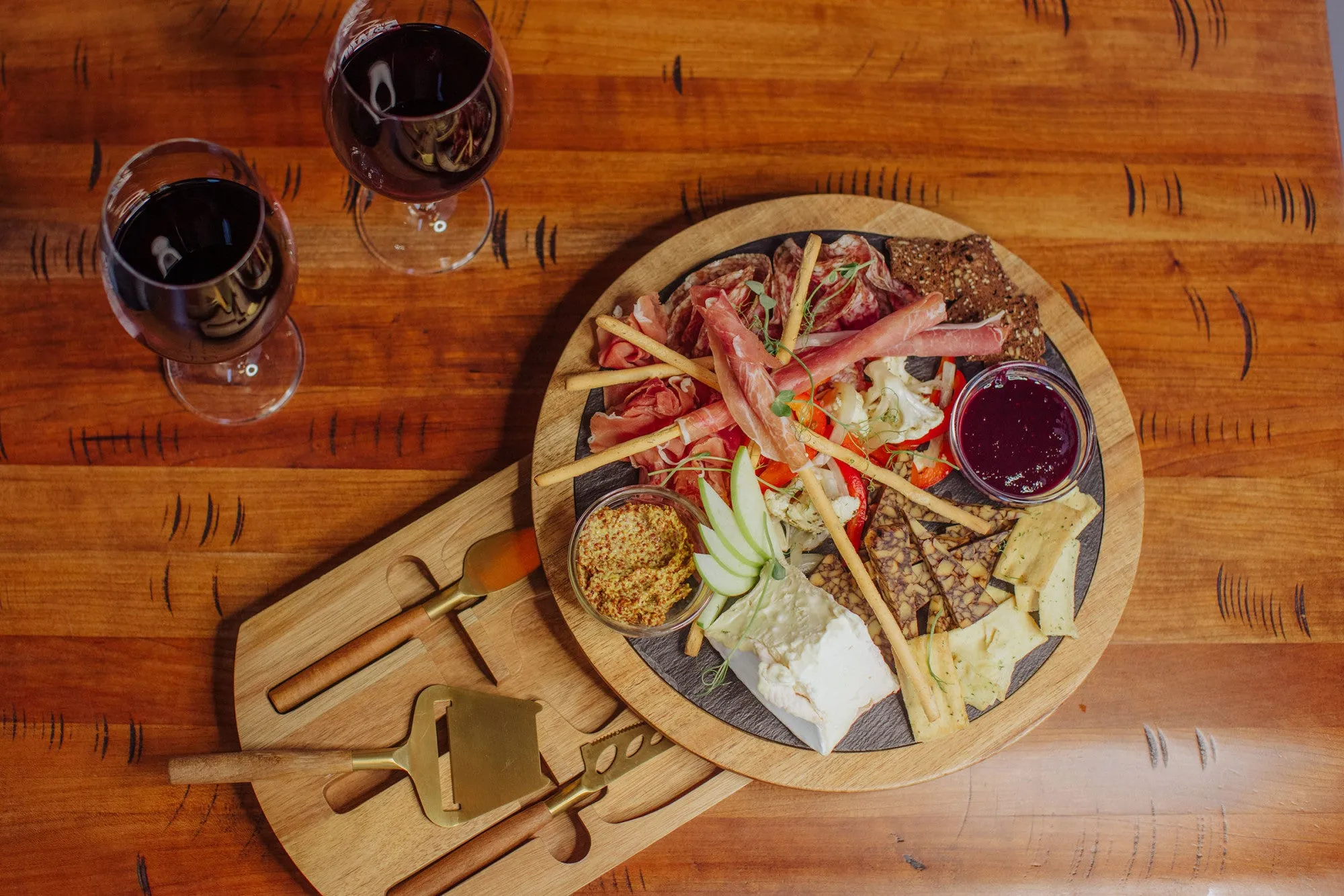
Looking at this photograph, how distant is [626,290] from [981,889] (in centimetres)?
138

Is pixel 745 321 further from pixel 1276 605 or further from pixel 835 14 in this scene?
pixel 1276 605

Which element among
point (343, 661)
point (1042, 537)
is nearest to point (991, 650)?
point (1042, 537)

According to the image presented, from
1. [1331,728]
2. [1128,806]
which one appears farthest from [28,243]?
[1331,728]

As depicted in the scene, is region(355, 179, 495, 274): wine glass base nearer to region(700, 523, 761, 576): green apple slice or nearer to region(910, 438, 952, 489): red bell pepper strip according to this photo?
region(700, 523, 761, 576): green apple slice

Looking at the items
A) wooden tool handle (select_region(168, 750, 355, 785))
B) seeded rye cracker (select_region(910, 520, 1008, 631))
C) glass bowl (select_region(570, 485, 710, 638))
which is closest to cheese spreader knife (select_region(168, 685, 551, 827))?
wooden tool handle (select_region(168, 750, 355, 785))

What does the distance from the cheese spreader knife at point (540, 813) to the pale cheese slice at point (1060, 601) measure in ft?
2.43

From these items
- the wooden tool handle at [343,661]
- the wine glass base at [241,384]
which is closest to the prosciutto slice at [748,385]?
the wooden tool handle at [343,661]

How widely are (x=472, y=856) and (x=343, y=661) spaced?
0.42 m

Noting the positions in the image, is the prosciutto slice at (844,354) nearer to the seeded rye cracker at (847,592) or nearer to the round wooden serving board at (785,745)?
the round wooden serving board at (785,745)

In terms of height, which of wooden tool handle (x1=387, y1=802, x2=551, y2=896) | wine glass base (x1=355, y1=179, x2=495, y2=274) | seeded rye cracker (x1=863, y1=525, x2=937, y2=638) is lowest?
wooden tool handle (x1=387, y1=802, x2=551, y2=896)

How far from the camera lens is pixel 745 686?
1744 mm

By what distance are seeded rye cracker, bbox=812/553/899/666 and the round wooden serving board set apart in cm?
20

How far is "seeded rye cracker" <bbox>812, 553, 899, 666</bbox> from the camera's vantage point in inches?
69.9

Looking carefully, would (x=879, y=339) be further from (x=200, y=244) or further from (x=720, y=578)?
(x=200, y=244)
